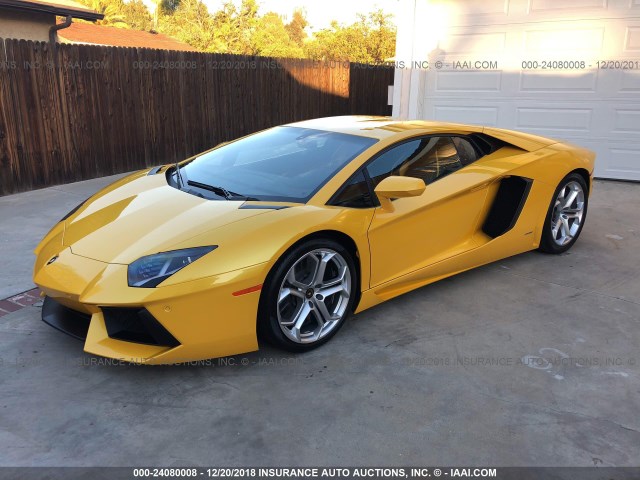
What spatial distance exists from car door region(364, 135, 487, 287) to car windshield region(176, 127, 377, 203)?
0.94 ft

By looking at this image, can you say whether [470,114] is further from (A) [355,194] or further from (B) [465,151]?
(A) [355,194]

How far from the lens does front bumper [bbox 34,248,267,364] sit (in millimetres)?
2707

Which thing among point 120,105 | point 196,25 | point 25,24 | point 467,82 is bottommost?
point 120,105

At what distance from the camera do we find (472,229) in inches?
166

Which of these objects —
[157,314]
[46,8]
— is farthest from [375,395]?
[46,8]

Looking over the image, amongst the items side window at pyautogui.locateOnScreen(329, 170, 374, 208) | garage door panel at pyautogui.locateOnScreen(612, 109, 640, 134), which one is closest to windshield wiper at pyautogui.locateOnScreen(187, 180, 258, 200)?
side window at pyautogui.locateOnScreen(329, 170, 374, 208)

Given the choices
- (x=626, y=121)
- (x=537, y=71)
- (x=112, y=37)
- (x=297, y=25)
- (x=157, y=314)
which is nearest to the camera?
(x=157, y=314)

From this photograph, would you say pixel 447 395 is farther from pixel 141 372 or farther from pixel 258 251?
pixel 141 372

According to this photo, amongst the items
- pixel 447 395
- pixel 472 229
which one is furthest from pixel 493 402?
pixel 472 229

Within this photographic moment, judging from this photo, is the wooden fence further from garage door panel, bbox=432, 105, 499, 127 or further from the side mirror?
the side mirror

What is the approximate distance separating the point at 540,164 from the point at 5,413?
4163mm

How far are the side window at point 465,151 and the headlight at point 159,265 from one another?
223 centimetres

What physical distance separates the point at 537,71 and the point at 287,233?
7.09m

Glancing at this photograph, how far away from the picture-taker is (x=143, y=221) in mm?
3227
